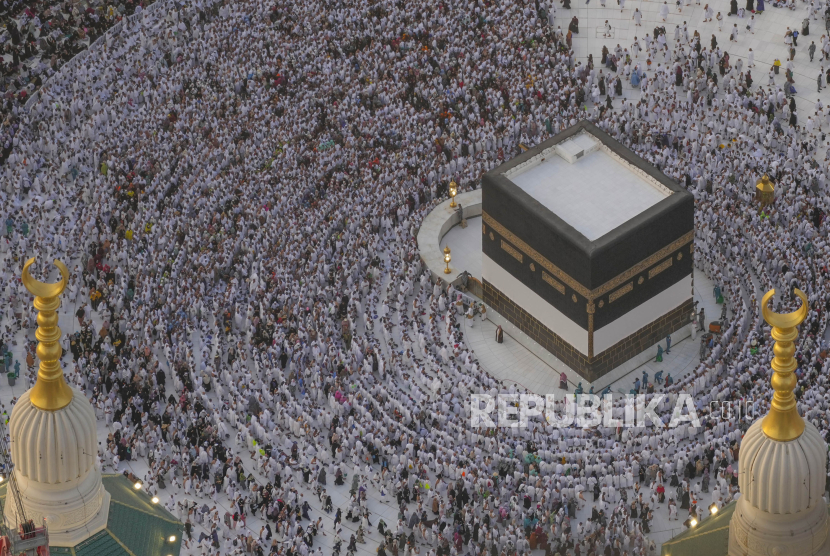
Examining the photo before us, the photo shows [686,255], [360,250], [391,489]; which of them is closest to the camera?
[391,489]

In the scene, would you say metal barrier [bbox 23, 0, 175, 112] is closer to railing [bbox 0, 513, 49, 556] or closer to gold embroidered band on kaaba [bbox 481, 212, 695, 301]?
gold embroidered band on kaaba [bbox 481, 212, 695, 301]

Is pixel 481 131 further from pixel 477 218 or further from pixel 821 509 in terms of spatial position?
pixel 821 509

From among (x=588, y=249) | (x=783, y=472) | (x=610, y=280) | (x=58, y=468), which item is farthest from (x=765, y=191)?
(x=58, y=468)

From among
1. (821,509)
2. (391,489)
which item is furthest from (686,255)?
(821,509)

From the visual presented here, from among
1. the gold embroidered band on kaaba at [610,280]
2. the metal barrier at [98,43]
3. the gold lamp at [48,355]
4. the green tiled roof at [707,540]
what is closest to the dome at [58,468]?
the gold lamp at [48,355]

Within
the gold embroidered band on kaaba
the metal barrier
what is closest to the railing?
the gold embroidered band on kaaba

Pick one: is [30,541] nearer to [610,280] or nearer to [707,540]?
[707,540]

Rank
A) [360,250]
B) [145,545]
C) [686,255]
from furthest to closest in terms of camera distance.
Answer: [360,250]
[686,255]
[145,545]

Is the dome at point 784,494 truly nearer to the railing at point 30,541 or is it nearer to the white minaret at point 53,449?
the white minaret at point 53,449
